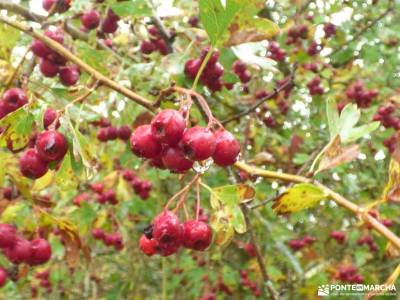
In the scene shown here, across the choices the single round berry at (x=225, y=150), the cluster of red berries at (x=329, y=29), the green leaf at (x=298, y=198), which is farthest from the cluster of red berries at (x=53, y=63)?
the cluster of red berries at (x=329, y=29)

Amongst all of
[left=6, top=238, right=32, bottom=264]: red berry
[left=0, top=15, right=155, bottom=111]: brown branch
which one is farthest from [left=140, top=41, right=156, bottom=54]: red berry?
[left=6, top=238, right=32, bottom=264]: red berry

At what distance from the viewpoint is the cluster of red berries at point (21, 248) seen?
5.57 ft

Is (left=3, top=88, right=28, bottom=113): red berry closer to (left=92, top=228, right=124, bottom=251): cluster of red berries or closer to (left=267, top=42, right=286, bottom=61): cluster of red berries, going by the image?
(left=92, top=228, right=124, bottom=251): cluster of red berries

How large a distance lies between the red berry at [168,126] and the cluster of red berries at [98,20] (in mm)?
1332

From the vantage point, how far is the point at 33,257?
5.66ft

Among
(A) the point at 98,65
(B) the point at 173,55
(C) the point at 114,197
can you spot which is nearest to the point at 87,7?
(A) the point at 98,65

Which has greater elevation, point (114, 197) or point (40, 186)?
point (40, 186)

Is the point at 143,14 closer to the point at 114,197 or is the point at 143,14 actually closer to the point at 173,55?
the point at 173,55

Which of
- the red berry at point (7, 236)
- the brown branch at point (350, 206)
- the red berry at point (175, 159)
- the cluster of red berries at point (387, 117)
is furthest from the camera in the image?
the cluster of red berries at point (387, 117)

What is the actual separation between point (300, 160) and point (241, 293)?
1758 mm

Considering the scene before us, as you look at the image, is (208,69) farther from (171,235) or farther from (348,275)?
(348,275)

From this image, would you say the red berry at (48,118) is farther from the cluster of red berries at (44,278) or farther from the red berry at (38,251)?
the cluster of red berries at (44,278)

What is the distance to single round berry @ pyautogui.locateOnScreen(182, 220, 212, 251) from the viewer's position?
4.26 feet

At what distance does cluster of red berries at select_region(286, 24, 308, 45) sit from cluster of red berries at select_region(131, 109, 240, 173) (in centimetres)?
303
